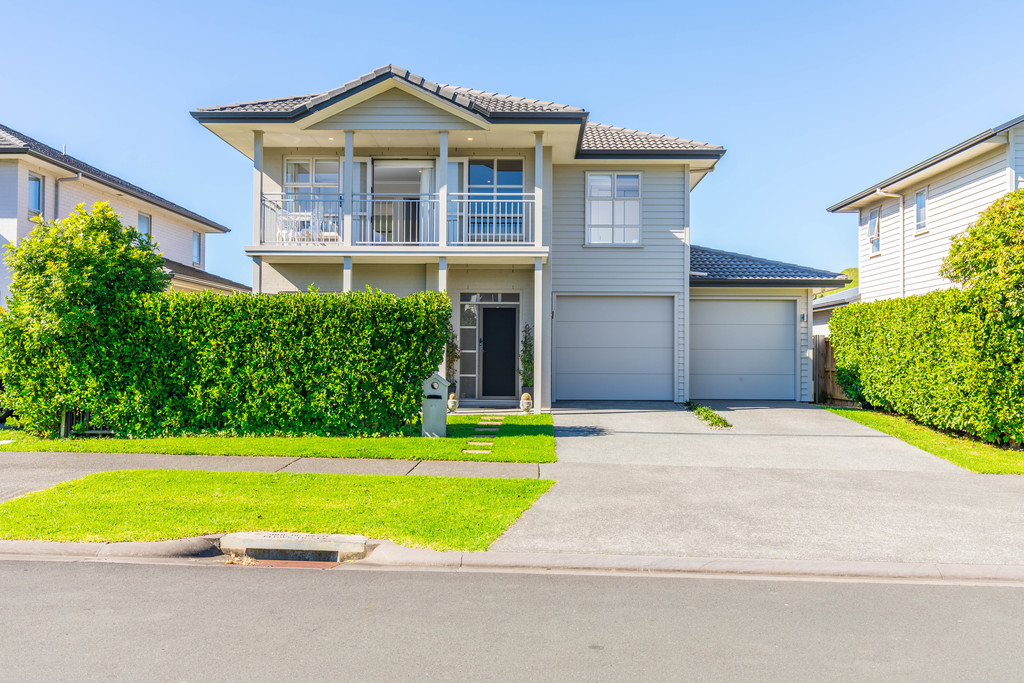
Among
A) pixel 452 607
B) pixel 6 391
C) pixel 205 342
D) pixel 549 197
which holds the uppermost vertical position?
pixel 549 197

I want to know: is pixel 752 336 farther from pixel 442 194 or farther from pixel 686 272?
pixel 442 194

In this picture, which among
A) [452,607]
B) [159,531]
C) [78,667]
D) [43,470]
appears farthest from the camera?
[43,470]

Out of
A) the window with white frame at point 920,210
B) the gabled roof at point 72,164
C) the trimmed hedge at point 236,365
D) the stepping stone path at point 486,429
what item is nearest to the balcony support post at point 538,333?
the stepping stone path at point 486,429

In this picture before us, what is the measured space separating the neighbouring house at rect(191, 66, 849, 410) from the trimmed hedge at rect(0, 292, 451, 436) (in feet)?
11.9

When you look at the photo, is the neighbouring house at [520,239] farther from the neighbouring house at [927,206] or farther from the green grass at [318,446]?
the green grass at [318,446]

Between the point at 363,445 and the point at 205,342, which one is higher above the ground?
the point at 205,342

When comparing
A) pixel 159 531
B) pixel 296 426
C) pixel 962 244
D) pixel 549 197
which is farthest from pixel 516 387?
pixel 159 531

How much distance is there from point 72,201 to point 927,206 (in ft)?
81.3

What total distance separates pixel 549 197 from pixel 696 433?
21.9ft

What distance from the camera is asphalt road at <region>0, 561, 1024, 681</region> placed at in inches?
152

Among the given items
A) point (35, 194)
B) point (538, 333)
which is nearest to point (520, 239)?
point (538, 333)

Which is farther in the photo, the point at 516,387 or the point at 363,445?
the point at 516,387

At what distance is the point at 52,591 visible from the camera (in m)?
5.04

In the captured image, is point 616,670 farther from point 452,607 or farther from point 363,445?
point 363,445
